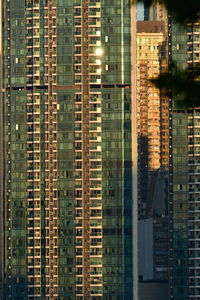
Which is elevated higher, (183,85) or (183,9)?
(183,9)

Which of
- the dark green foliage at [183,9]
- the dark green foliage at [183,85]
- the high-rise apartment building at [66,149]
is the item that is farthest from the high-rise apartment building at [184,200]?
the dark green foliage at [183,9]

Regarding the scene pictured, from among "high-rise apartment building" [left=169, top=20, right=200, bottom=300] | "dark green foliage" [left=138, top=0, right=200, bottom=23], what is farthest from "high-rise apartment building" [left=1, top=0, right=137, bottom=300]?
"dark green foliage" [left=138, top=0, right=200, bottom=23]

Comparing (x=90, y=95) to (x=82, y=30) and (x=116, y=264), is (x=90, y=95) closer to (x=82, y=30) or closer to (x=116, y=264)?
(x=82, y=30)

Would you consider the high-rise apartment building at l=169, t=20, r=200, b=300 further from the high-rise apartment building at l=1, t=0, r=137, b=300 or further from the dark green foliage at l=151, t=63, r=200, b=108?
the dark green foliage at l=151, t=63, r=200, b=108

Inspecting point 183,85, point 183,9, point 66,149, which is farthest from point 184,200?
point 183,9

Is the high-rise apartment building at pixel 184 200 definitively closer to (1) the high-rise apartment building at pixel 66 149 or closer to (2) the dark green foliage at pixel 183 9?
(1) the high-rise apartment building at pixel 66 149

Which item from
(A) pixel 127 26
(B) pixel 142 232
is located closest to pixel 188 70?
(A) pixel 127 26

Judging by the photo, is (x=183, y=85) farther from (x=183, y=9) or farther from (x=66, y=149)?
(x=66, y=149)
